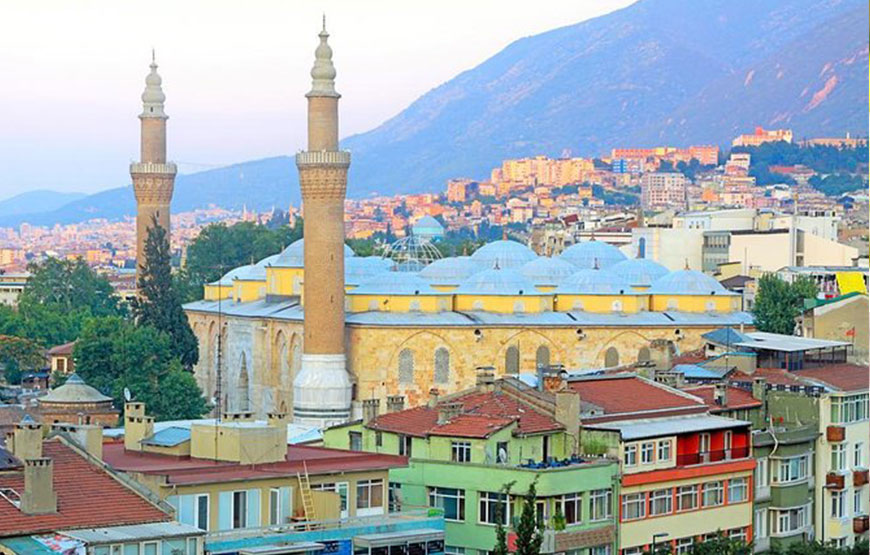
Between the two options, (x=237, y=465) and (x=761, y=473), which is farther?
(x=761, y=473)

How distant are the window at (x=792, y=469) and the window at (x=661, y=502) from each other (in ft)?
9.44

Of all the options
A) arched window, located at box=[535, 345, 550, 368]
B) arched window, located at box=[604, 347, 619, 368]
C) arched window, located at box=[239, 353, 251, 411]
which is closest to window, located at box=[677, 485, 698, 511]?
arched window, located at box=[535, 345, 550, 368]

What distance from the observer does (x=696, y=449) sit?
2691 centimetres

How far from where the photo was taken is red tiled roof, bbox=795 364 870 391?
102 feet

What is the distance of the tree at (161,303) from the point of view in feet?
188

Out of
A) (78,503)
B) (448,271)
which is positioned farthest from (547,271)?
(78,503)

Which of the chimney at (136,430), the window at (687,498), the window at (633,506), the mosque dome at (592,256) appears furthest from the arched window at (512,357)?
the chimney at (136,430)

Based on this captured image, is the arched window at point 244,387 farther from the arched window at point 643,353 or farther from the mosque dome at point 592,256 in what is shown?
the mosque dome at point 592,256

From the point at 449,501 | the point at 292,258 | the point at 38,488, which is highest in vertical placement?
the point at 292,258

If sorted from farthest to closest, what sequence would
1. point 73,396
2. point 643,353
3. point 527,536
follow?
point 643,353
point 73,396
point 527,536

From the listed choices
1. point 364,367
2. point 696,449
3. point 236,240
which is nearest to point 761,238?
point 236,240

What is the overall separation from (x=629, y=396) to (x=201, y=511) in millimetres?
8080

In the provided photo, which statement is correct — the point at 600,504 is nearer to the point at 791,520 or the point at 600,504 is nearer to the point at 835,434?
the point at 791,520

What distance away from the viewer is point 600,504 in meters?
25.2
